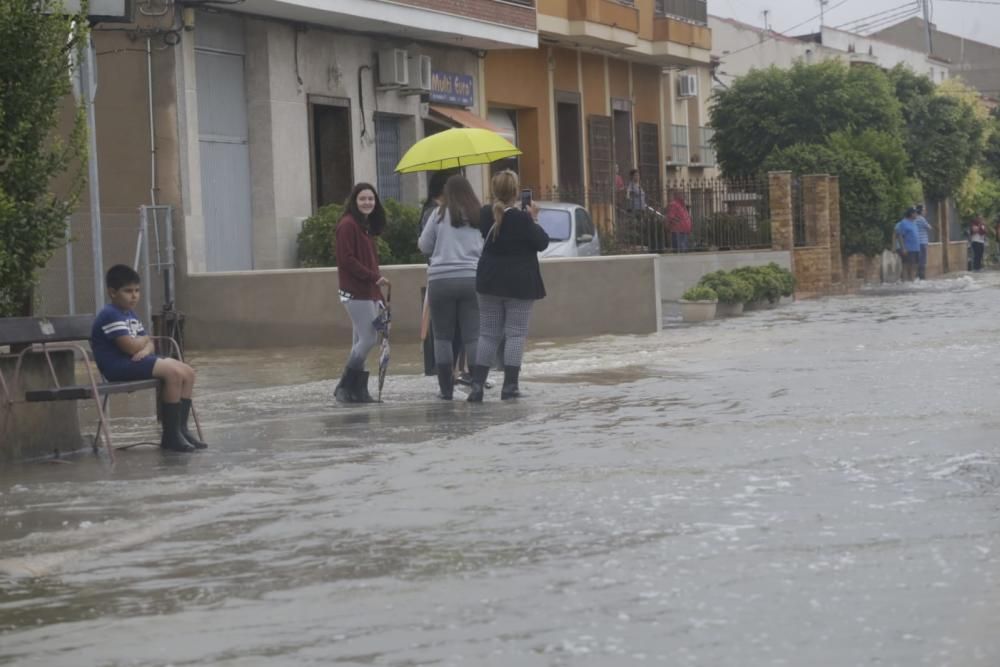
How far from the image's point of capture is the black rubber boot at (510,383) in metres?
13.9

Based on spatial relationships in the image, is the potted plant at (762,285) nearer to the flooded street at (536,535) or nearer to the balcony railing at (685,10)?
the balcony railing at (685,10)

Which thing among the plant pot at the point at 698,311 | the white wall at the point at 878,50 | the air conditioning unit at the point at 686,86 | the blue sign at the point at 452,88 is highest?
the white wall at the point at 878,50

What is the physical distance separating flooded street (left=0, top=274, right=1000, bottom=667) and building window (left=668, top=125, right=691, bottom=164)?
29.9m

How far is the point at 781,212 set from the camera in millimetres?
34156

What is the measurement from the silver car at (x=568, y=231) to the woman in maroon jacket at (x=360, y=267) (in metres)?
10.7

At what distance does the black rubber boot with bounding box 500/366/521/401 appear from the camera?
13.9 metres

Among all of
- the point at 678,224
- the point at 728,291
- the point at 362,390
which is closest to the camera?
the point at 362,390

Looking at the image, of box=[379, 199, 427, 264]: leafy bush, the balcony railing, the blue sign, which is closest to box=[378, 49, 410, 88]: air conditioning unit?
the blue sign

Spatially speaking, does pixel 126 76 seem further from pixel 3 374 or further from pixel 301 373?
pixel 3 374

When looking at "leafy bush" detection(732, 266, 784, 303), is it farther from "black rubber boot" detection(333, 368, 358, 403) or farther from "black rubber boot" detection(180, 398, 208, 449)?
"black rubber boot" detection(180, 398, 208, 449)

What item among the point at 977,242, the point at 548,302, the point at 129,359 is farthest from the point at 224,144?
the point at 977,242

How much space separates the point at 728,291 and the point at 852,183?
13.2 metres

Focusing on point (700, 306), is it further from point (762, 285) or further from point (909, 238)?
point (909, 238)

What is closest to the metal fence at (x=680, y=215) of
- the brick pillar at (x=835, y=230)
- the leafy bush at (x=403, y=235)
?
the brick pillar at (x=835, y=230)
